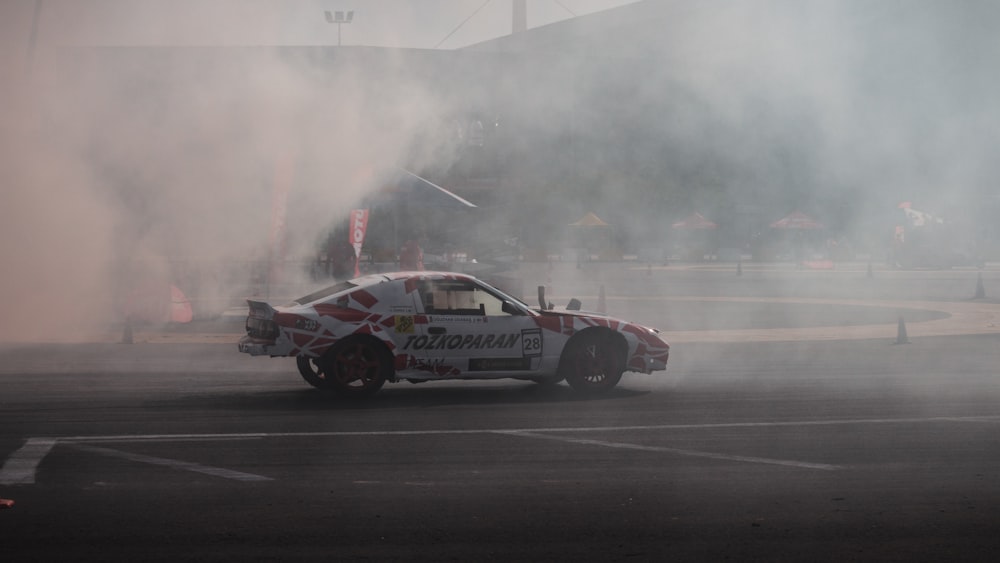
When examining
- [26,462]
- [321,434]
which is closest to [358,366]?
[321,434]

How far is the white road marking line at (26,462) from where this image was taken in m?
7.08

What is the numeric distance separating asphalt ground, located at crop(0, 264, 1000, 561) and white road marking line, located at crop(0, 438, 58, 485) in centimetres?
3

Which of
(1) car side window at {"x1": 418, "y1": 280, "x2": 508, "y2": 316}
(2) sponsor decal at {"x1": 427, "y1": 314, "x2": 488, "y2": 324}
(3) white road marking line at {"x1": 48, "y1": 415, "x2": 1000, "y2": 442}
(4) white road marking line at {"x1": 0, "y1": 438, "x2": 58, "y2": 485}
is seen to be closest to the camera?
(4) white road marking line at {"x1": 0, "y1": 438, "x2": 58, "y2": 485}

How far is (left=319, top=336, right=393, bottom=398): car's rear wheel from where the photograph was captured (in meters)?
11.0

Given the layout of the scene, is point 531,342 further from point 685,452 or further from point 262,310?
point 685,452

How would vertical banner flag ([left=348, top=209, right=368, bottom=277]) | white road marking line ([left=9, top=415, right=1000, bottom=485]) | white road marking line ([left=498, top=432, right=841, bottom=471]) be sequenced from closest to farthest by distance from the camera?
white road marking line ([left=9, top=415, right=1000, bottom=485]) → white road marking line ([left=498, top=432, right=841, bottom=471]) → vertical banner flag ([left=348, top=209, right=368, bottom=277])

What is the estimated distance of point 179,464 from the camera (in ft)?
25.3

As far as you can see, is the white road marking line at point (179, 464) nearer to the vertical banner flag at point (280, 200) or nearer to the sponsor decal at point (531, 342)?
the sponsor decal at point (531, 342)

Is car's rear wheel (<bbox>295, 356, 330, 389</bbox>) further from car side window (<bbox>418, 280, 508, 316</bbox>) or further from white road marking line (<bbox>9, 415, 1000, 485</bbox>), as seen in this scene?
white road marking line (<bbox>9, 415, 1000, 485</bbox>)

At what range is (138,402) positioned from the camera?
10.8 meters

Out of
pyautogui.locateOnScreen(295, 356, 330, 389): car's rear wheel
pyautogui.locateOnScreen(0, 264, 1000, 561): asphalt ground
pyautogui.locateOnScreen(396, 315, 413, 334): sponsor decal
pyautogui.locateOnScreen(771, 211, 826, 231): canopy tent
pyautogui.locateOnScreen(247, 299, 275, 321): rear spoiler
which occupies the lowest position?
pyautogui.locateOnScreen(0, 264, 1000, 561): asphalt ground

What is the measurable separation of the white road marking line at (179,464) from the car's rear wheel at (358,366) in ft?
9.98

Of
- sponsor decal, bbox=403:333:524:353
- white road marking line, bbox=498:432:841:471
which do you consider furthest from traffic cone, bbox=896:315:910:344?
white road marking line, bbox=498:432:841:471

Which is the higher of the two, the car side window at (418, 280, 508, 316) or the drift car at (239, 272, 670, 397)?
the car side window at (418, 280, 508, 316)
